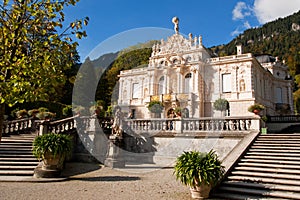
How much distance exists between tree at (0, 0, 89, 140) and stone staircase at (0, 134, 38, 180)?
188 inches

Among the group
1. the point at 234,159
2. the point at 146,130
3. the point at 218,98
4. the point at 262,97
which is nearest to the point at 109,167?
the point at 146,130

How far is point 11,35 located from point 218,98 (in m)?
26.9

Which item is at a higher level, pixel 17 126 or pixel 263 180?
pixel 17 126

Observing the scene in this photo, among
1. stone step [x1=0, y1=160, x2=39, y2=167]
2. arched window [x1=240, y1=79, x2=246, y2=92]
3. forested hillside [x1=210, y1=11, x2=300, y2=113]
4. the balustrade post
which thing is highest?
forested hillside [x1=210, y1=11, x2=300, y2=113]

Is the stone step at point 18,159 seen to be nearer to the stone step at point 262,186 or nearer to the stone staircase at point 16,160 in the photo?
the stone staircase at point 16,160

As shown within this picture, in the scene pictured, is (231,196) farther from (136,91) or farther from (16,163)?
(136,91)

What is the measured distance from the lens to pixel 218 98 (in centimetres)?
2933

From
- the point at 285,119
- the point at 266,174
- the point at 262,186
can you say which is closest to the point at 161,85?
the point at 285,119

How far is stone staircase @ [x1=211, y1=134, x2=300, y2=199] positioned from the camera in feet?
19.9

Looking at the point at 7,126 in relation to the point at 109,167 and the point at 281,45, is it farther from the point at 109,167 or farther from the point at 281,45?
the point at 281,45

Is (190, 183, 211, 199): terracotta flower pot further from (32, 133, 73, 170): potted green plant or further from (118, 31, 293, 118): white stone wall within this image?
(118, 31, 293, 118): white stone wall

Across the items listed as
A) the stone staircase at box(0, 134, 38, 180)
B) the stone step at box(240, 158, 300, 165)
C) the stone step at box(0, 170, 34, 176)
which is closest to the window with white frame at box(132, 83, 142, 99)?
the stone staircase at box(0, 134, 38, 180)

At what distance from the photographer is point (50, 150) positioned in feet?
26.8

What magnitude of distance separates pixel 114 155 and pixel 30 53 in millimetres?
6817
